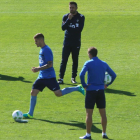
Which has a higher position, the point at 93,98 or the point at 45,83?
the point at 45,83

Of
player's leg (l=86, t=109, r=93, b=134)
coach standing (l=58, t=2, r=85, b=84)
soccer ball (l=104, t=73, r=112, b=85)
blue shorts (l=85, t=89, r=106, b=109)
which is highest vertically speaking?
coach standing (l=58, t=2, r=85, b=84)

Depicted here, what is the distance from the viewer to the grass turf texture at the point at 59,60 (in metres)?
10.9

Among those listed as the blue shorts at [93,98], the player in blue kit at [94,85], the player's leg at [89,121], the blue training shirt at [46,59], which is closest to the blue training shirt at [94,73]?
the player in blue kit at [94,85]

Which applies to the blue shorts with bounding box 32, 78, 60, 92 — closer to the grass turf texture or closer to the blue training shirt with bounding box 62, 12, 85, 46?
the grass turf texture

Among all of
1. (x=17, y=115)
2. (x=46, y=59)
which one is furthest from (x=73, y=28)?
(x=17, y=115)

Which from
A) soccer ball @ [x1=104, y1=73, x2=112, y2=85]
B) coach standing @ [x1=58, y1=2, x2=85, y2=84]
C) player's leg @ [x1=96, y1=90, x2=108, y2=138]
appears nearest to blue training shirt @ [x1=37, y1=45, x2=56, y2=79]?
soccer ball @ [x1=104, y1=73, x2=112, y2=85]

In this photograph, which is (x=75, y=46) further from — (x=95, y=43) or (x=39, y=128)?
(x=95, y=43)

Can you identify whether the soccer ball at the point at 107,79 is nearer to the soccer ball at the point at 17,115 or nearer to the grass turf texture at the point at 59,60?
the grass turf texture at the point at 59,60

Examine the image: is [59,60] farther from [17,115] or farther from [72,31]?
[17,115]

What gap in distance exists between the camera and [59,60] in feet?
66.8

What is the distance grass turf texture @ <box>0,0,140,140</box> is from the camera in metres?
10.9

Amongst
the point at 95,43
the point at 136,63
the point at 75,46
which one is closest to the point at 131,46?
the point at 95,43

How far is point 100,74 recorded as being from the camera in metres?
9.89

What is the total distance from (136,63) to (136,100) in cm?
603
